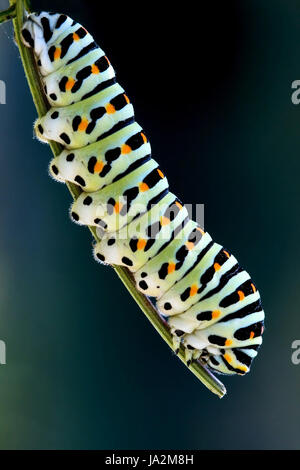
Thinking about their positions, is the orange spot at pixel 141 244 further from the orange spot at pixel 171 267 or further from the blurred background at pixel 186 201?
the blurred background at pixel 186 201

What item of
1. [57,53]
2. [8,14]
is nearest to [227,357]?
[57,53]

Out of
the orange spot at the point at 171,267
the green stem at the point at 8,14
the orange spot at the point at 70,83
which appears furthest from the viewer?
the orange spot at the point at 171,267

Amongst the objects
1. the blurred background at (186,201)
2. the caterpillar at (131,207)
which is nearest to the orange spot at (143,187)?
the caterpillar at (131,207)

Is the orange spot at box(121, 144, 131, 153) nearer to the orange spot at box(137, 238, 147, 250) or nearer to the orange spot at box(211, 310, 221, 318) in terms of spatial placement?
the orange spot at box(137, 238, 147, 250)

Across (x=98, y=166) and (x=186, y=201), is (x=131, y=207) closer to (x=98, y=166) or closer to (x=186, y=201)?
(x=98, y=166)

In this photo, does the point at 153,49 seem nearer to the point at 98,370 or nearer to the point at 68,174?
the point at 98,370
